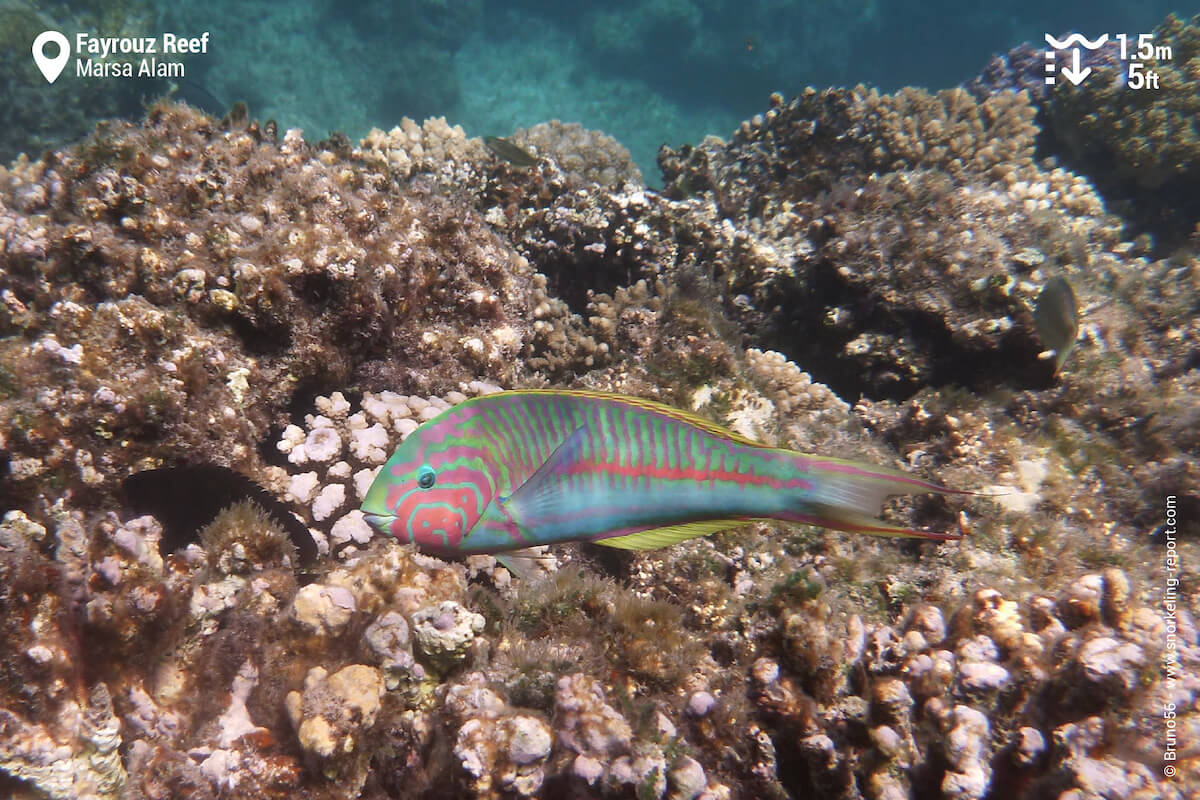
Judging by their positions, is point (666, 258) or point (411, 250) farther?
point (666, 258)

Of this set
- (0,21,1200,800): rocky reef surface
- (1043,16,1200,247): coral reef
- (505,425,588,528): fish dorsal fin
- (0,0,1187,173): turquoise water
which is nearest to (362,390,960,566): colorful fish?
(505,425,588,528): fish dorsal fin

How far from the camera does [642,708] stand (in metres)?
2.39

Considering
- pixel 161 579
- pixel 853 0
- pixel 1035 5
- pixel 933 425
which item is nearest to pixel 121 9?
Answer: pixel 161 579

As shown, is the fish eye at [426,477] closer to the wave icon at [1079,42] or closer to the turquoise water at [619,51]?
the wave icon at [1079,42]

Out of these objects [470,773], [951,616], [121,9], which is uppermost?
[121,9]

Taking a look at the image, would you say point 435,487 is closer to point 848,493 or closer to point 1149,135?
point 848,493

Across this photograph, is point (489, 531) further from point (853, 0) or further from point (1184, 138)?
point (853, 0)

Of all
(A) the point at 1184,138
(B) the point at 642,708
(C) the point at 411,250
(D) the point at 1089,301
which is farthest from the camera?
(A) the point at 1184,138

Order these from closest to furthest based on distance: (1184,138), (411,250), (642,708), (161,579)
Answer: (642,708) < (161,579) < (411,250) < (1184,138)

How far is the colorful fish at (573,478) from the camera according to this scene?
202cm

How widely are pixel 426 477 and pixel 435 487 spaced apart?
0.05 m

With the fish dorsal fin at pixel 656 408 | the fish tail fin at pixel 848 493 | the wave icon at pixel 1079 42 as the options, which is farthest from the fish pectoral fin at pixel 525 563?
the wave icon at pixel 1079 42

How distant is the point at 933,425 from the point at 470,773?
4.20 metres

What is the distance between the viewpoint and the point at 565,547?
11.5ft
